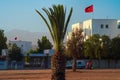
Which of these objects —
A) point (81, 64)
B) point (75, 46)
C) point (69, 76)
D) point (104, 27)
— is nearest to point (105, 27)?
point (104, 27)

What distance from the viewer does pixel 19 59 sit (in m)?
86.5

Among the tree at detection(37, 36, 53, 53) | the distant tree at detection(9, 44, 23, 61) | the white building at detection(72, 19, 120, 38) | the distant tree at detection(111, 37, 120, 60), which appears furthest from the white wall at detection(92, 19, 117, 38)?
the distant tree at detection(9, 44, 23, 61)

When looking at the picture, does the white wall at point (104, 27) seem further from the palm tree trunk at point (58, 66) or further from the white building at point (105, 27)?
the palm tree trunk at point (58, 66)

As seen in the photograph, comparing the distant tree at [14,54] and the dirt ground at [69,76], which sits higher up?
the distant tree at [14,54]

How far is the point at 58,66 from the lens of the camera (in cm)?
2666

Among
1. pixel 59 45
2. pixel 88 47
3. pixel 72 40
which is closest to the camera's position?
pixel 59 45

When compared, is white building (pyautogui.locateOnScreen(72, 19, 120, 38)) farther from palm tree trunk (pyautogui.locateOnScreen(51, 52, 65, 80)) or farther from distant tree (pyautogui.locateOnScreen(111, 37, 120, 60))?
palm tree trunk (pyautogui.locateOnScreen(51, 52, 65, 80))

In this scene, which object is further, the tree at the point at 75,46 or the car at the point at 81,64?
the car at the point at 81,64

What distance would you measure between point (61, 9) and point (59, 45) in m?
2.60

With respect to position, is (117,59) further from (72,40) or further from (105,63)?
(72,40)

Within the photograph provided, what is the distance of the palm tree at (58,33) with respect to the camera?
26.6 meters

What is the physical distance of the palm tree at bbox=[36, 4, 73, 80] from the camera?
87.2 feet

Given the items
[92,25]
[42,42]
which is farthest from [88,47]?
[42,42]

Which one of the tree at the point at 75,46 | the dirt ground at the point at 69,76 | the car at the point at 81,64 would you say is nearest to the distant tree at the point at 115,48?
the car at the point at 81,64
